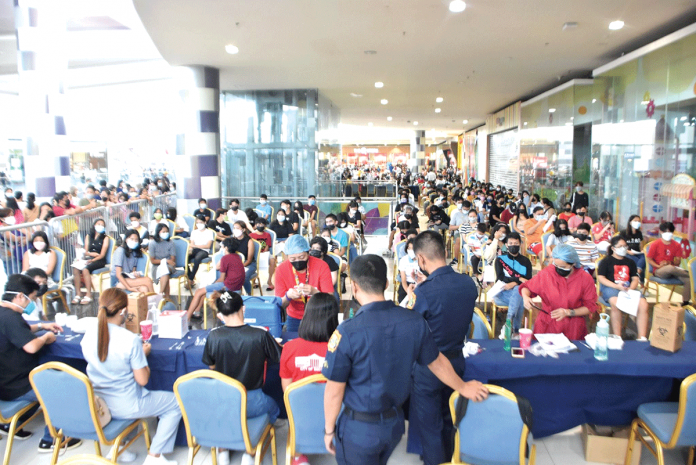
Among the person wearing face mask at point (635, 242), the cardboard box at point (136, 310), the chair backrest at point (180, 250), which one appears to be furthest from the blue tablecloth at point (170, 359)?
the person wearing face mask at point (635, 242)

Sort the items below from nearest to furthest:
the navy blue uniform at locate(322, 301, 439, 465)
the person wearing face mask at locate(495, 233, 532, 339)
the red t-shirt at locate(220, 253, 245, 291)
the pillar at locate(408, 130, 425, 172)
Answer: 1. the navy blue uniform at locate(322, 301, 439, 465)
2. the person wearing face mask at locate(495, 233, 532, 339)
3. the red t-shirt at locate(220, 253, 245, 291)
4. the pillar at locate(408, 130, 425, 172)

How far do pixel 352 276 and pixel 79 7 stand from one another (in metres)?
13.0

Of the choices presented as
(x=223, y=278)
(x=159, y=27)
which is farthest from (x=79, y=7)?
(x=223, y=278)

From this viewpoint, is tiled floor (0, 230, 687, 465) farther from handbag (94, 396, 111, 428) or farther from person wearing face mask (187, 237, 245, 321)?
person wearing face mask (187, 237, 245, 321)

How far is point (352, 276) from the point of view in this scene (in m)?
2.62

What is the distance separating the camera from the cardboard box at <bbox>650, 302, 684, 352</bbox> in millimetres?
3547

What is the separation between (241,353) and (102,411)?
1007 mm

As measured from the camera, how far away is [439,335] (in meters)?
3.18

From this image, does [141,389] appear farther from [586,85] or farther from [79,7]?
[586,85]

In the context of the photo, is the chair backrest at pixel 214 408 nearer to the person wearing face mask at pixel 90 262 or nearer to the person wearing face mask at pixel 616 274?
the person wearing face mask at pixel 616 274

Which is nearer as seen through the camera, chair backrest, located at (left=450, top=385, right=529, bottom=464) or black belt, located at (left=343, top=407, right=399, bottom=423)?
black belt, located at (left=343, top=407, right=399, bottom=423)

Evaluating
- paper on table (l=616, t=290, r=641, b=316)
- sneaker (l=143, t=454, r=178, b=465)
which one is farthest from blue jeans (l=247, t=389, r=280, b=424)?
paper on table (l=616, t=290, r=641, b=316)

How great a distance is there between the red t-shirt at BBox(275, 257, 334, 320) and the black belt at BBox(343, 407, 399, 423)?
2310 mm

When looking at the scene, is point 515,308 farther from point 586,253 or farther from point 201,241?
point 201,241
